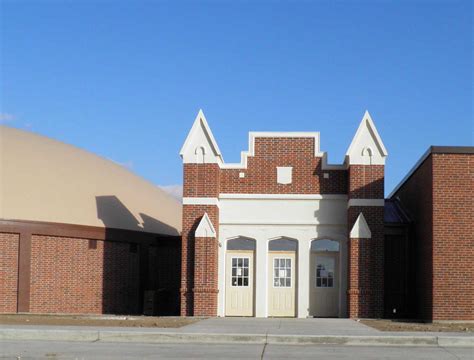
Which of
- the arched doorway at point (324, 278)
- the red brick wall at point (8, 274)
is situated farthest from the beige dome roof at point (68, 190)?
the arched doorway at point (324, 278)

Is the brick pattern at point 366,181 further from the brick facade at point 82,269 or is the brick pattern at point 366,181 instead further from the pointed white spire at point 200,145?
the brick facade at point 82,269

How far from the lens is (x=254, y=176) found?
28750mm

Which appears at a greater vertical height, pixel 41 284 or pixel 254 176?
pixel 254 176

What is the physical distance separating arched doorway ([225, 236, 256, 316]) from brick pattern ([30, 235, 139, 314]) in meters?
5.37

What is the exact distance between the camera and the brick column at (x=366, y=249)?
2742 centimetres

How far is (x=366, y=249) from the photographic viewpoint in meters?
27.5

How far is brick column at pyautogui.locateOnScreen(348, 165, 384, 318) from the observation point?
90.0ft

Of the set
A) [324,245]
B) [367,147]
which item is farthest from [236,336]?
[367,147]

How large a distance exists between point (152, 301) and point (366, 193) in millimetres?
9624

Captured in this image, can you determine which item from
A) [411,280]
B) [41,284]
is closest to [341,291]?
[411,280]

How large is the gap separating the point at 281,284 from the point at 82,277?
7864 mm

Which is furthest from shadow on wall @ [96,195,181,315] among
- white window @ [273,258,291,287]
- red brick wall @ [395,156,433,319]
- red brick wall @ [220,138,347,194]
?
red brick wall @ [395,156,433,319]

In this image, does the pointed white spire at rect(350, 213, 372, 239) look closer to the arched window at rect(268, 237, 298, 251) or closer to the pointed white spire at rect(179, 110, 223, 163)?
the arched window at rect(268, 237, 298, 251)

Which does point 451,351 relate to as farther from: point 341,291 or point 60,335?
point 341,291
